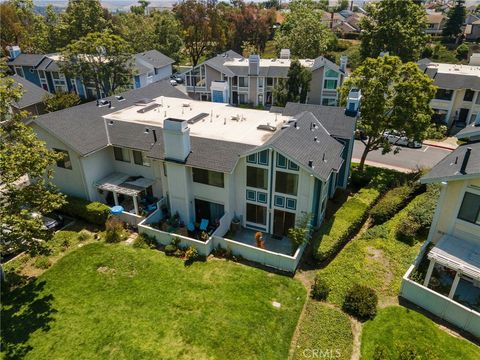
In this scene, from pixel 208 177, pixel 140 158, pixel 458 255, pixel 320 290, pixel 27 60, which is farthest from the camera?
pixel 27 60

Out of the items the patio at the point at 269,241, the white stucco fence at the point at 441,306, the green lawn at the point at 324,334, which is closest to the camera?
the green lawn at the point at 324,334

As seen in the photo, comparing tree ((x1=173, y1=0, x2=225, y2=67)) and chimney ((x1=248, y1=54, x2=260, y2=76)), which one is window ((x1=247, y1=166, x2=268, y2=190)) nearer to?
chimney ((x1=248, y1=54, x2=260, y2=76))

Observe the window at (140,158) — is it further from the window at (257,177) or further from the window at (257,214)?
the window at (257,214)

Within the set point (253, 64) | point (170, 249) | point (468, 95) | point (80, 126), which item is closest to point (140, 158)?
point (80, 126)

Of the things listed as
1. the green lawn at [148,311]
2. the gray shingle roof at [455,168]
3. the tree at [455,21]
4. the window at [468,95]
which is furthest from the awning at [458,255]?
the tree at [455,21]

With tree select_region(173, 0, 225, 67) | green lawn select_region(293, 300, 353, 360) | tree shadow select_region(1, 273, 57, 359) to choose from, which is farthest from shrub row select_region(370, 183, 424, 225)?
tree select_region(173, 0, 225, 67)

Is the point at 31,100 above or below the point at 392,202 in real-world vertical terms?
above

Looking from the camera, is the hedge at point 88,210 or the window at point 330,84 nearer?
the hedge at point 88,210

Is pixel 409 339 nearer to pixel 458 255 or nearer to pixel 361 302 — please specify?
pixel 361 302
